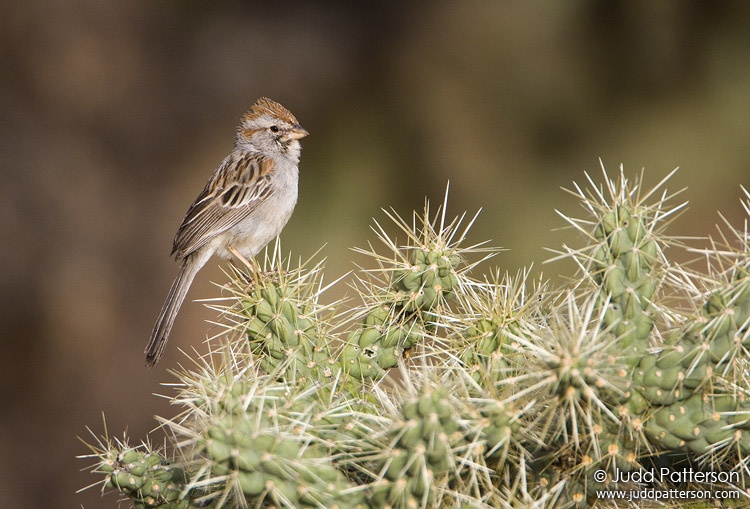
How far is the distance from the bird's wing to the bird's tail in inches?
4.1

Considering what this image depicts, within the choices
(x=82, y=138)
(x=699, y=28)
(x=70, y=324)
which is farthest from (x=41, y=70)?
(x=699, y=28)

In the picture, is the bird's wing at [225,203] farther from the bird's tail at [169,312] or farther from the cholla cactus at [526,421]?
the cholla cactus at [526,421]

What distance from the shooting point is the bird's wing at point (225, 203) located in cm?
479

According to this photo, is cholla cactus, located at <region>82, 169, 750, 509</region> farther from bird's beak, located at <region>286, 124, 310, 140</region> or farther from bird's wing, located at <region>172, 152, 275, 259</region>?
bird's beak, located at <region>286, 124, 310, 140</region>

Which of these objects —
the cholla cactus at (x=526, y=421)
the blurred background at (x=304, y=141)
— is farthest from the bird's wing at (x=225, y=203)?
the blurred background at (x=304, y=141)

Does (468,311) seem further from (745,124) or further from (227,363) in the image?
(745,124)

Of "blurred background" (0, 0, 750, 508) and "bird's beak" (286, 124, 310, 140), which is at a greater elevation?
"blurred background" (0, 0, 750, 508)

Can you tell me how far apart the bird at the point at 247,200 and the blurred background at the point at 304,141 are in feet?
9.38

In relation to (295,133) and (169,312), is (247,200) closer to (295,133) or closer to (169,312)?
(295,133)

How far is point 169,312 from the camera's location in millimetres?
4594

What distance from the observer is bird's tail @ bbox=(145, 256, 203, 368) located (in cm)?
430

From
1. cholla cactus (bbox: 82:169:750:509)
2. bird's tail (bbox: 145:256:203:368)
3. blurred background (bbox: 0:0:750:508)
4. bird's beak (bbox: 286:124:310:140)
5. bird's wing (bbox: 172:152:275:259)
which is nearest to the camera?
cholla cactus (bbox: 82:169:750:509)

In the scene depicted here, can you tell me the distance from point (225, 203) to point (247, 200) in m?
0.14

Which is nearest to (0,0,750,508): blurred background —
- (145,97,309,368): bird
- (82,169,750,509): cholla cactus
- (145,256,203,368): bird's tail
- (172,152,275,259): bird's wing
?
(145,97,309,368): bird
